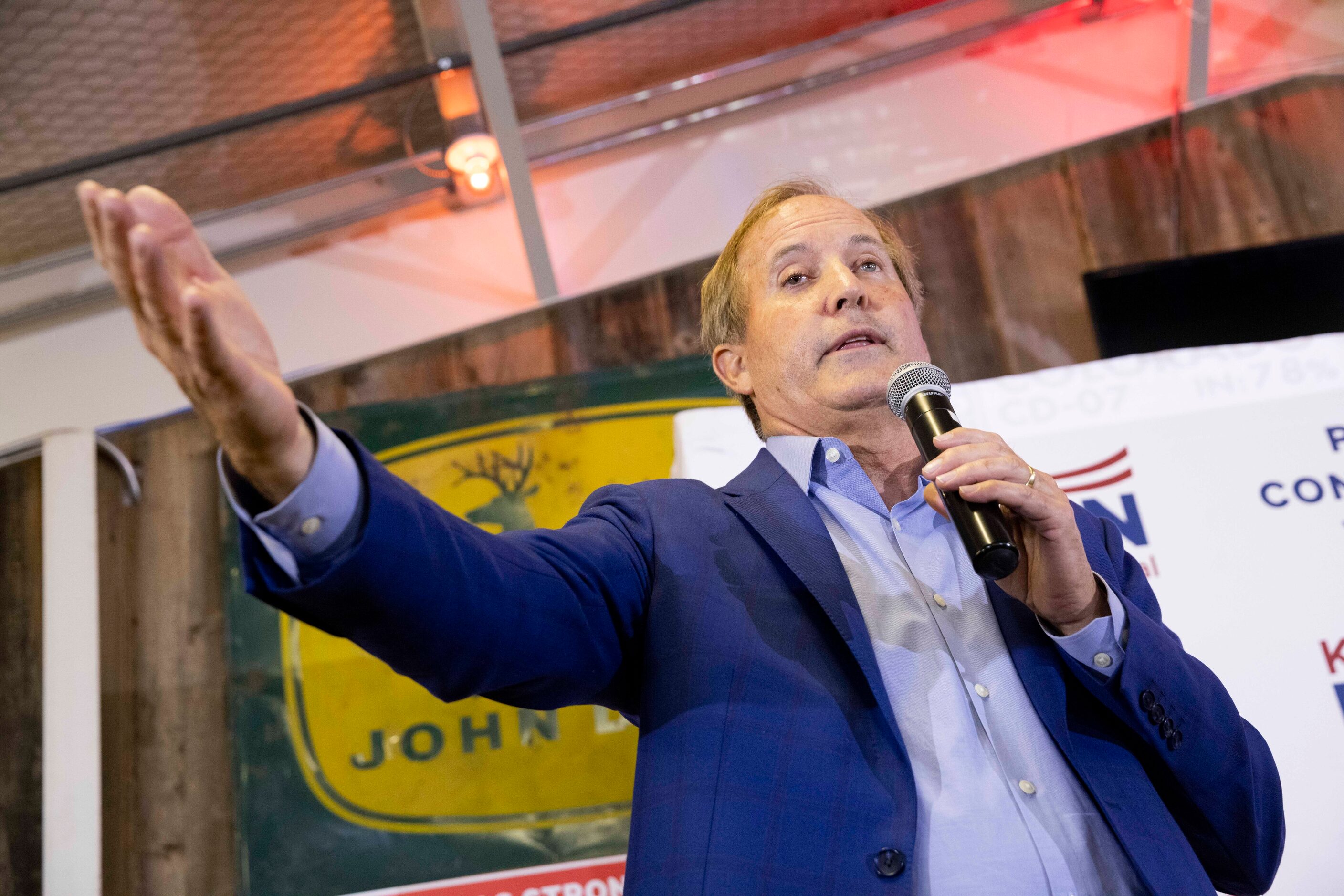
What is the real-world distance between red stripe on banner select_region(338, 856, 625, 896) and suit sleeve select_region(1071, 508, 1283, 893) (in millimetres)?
1158

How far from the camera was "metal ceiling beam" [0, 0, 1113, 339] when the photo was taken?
2.56m

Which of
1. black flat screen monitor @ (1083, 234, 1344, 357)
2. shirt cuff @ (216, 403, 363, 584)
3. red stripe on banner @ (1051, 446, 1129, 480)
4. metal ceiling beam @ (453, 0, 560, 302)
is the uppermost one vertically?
metal ceiling beam @ (453, 0, 560, 302)

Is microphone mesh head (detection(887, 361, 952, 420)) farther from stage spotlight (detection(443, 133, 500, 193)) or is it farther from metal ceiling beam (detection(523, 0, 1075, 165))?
metal ceiling beam (detection(523, 0, 1075, 165))

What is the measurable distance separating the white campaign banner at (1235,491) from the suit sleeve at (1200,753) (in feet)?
2.21

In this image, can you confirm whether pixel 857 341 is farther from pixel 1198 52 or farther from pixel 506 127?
pixel 1198 52

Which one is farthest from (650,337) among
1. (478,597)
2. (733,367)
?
(478,597)

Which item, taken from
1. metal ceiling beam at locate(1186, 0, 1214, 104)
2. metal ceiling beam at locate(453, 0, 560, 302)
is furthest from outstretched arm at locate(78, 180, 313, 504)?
metal ceiling beam at locate(1186, 0, 1214, 104)

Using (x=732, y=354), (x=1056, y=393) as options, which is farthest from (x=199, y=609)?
(x=1056, y=393)

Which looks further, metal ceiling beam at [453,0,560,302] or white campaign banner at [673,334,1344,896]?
metal ceiling beam at [453,0,560,302]

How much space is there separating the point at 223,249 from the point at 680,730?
216cm

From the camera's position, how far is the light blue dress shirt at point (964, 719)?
0.97 meters

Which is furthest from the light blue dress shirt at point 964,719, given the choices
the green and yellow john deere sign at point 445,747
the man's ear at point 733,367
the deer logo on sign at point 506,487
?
the deer logo on sign at point 506,487

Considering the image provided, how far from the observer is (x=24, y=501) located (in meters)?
2.44

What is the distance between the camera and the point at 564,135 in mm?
2750
